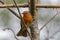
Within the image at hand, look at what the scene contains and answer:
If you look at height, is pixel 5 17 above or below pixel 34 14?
below

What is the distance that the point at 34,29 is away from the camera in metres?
2.51

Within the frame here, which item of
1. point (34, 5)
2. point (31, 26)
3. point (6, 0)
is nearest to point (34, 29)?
point (31, 26)

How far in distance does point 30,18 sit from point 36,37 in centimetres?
25

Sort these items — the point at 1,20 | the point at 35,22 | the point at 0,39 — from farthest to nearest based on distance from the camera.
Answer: the point at 1,20 < the point at 0,39 < the point at 35,22

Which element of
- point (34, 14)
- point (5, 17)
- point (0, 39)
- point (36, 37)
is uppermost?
point (34, 14)

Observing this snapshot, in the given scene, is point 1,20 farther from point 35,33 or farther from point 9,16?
point 35,33

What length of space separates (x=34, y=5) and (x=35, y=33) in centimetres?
25

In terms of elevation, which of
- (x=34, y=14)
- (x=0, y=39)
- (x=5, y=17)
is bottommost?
(x=0, y=39)

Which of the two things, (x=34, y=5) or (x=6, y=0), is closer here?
(x=34, y=5)

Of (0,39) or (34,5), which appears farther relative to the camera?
(0,39)

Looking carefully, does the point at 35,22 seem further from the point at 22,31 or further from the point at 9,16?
the point at 9,16

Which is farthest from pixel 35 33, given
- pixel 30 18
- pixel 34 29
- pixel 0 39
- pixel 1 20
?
pixel 1 20

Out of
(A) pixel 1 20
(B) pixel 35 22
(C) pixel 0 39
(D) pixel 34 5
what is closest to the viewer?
(D) pixel 34 5

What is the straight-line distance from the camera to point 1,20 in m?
4.46
